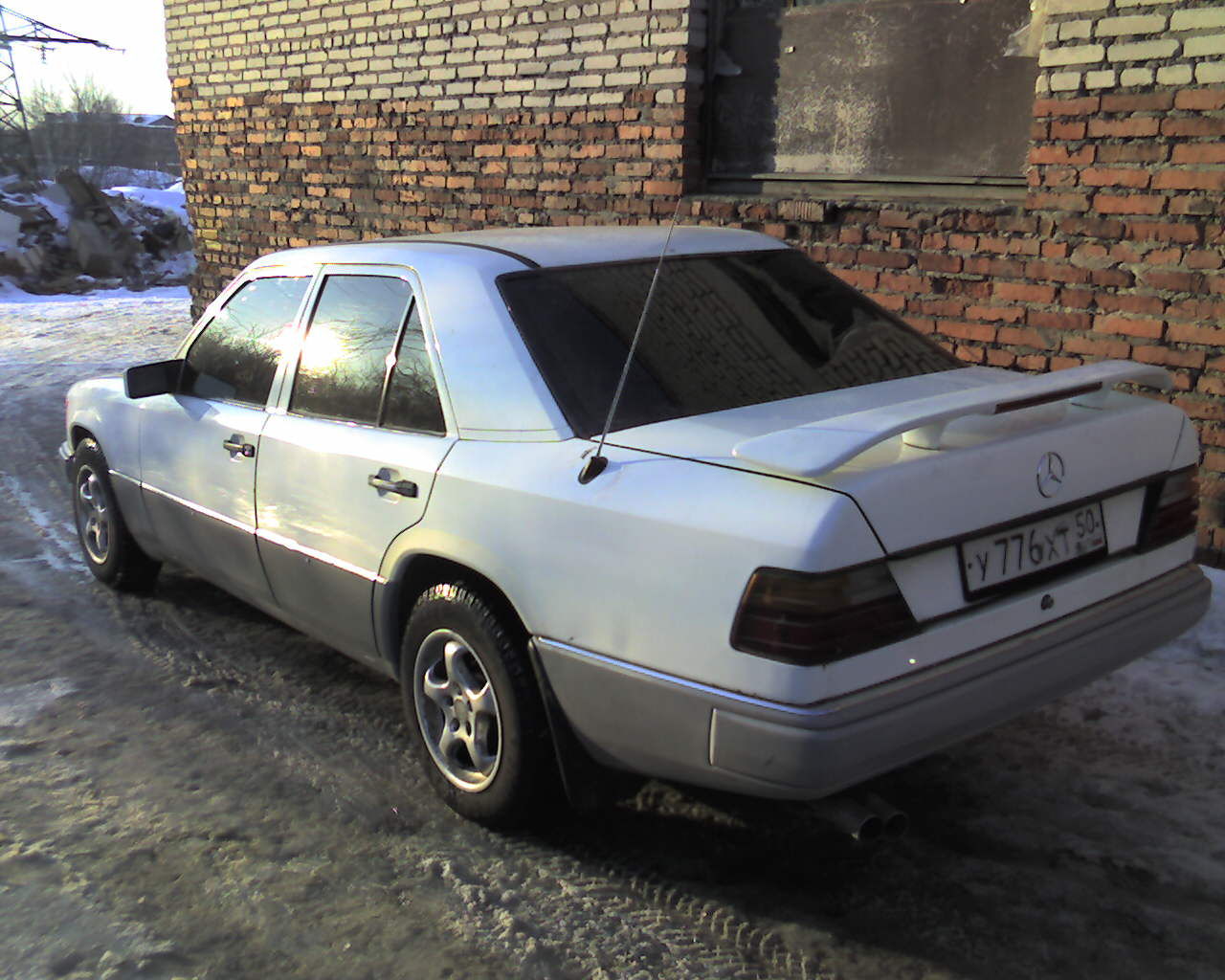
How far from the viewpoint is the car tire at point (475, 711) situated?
282 centimetres

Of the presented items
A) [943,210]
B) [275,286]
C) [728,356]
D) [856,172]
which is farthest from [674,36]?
[728,356]

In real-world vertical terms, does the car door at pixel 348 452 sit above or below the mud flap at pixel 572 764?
above

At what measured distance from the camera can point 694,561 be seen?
93.5 inches

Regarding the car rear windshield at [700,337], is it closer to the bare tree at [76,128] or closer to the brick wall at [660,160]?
the brick wall at [660,160]

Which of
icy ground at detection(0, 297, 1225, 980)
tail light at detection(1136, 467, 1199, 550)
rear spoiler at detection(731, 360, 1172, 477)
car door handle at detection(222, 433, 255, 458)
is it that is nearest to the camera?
rear spoiler at detection(731, 360, 1172, 477)

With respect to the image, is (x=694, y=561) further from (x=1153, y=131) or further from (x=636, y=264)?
(x=1153, y=131)

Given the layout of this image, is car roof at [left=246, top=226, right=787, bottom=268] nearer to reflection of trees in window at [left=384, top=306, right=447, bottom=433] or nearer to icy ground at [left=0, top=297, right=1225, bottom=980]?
→ reflection of trees in window at [left=384, top=306, right=447, bottom=433]

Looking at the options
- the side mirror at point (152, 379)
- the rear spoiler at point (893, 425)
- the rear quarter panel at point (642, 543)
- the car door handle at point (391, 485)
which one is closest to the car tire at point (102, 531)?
the side mirror at point (152, 379)

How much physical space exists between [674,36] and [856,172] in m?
1.39

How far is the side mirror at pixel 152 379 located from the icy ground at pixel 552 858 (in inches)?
40.7

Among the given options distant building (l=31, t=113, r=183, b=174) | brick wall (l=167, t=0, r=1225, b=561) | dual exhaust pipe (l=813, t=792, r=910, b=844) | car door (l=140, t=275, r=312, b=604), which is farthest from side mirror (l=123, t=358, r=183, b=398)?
distant building (l=31, t=113, r=183, b=174)

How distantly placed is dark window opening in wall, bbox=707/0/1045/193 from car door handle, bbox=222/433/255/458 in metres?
3.85

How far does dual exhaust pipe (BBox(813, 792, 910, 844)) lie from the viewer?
→ 7.91ft

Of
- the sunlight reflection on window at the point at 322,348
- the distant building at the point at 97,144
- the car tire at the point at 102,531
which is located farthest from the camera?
the distant building at the point at 97,144
